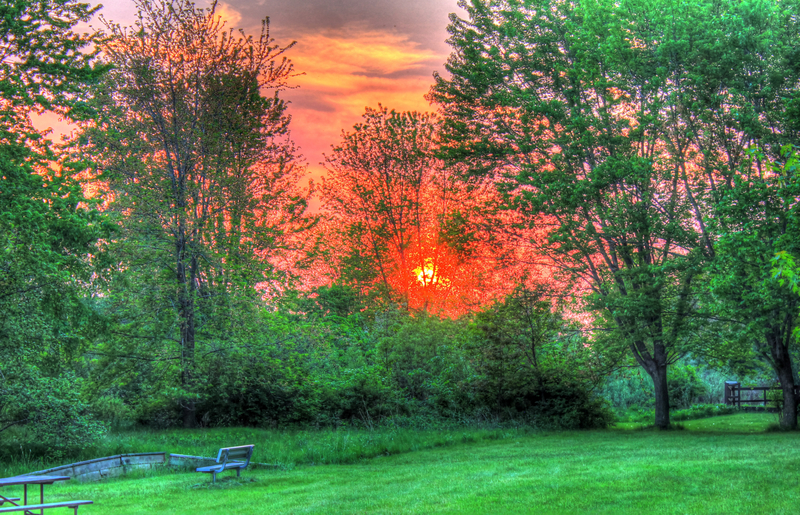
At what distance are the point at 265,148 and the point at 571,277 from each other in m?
13.1

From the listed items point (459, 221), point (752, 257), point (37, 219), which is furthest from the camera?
point (459, 221)

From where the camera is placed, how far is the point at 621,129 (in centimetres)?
1959

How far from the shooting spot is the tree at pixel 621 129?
55.0ft

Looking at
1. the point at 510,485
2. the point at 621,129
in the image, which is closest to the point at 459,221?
the point at 621,129

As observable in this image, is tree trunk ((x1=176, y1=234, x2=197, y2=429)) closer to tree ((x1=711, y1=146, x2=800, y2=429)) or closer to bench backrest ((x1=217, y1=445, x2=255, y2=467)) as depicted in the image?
bench backrest ((x1=217, y1=445, x2=255, y2=467))

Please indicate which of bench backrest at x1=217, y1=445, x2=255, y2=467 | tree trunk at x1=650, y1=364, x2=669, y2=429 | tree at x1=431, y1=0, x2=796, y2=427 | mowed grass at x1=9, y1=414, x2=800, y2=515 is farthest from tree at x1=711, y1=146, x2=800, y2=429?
bench backrest at x1=217, y1=445, x2=255, y2=467

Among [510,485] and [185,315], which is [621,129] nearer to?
[510,485]

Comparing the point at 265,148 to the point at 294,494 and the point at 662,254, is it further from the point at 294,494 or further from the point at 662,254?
the point at 294,494

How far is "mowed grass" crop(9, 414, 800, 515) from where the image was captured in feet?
25.3

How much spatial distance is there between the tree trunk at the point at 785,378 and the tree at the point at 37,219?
62.5 feet

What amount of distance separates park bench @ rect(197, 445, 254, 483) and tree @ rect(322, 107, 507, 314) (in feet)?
69.9

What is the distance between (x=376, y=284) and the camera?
110ft

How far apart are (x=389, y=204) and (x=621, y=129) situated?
15.7 m

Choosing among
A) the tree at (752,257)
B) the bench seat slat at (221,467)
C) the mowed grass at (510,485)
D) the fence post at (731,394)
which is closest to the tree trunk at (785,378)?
the tree at (752,257)
